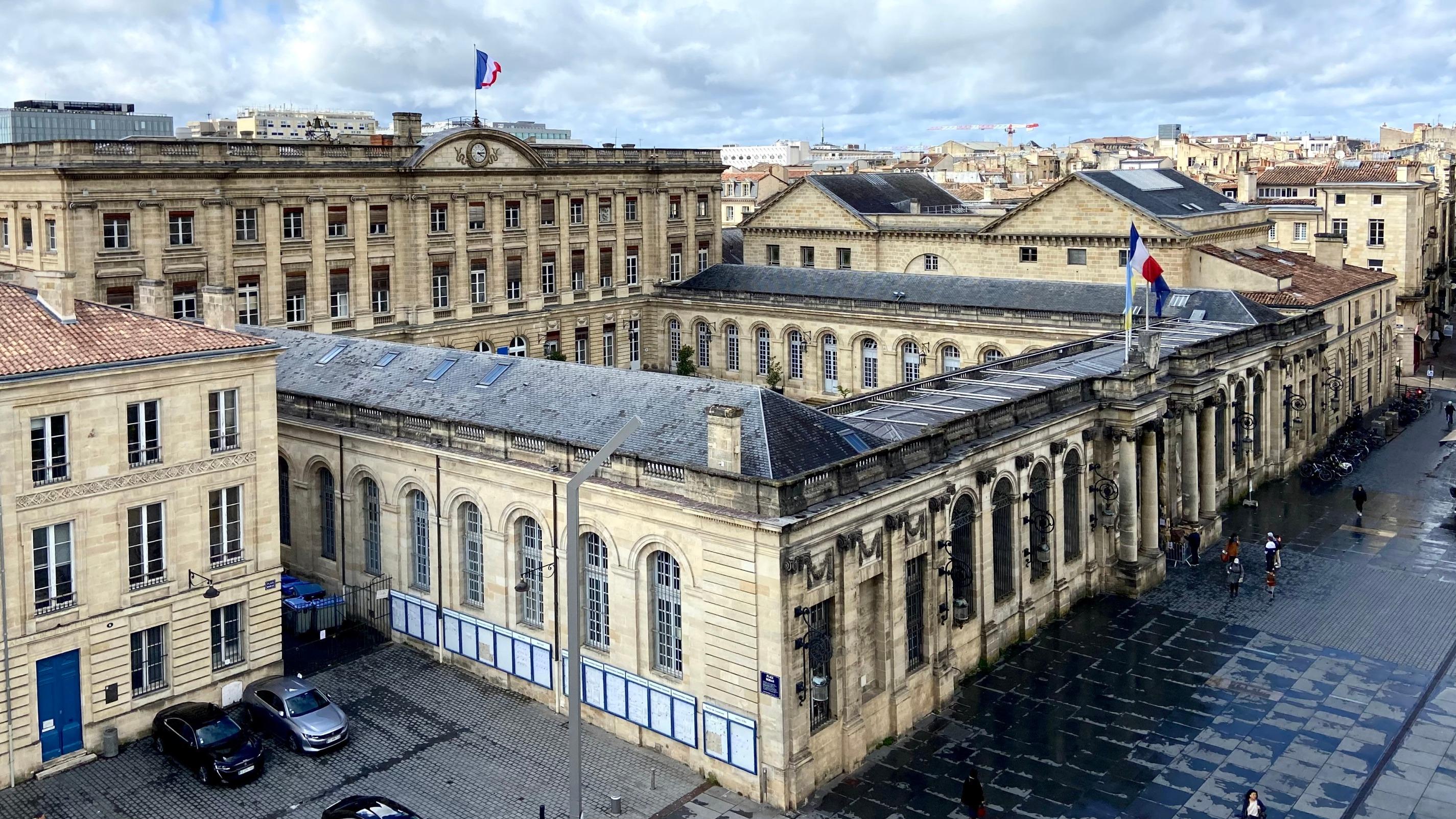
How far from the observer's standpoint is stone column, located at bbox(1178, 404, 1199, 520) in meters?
47.8

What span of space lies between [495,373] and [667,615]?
36.1 ft

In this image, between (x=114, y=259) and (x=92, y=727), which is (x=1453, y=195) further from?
(x=92, y=727)

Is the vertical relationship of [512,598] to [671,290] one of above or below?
below

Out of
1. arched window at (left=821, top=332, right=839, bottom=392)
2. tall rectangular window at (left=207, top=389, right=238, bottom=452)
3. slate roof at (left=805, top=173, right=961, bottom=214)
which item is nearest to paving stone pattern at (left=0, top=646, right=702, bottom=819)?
tall rectangular window at (left=207, top=389, right=238, bottom=452)

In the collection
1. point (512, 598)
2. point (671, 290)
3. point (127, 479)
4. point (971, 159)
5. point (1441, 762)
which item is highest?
point (971, 159)

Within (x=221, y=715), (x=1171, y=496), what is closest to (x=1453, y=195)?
(x=1171, y=496)

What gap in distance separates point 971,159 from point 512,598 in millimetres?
161159

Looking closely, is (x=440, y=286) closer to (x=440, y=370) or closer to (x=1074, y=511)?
(x=440, y=370)

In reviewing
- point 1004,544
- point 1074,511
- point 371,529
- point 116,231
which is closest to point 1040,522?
point 1004,544

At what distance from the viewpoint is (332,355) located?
146ft

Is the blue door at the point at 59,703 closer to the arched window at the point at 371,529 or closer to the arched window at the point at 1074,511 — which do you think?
the arched window at the point at 371,529

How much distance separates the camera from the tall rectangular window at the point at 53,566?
30094mm

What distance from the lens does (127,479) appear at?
31.3 meters

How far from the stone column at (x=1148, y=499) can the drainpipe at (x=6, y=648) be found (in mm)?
32524
